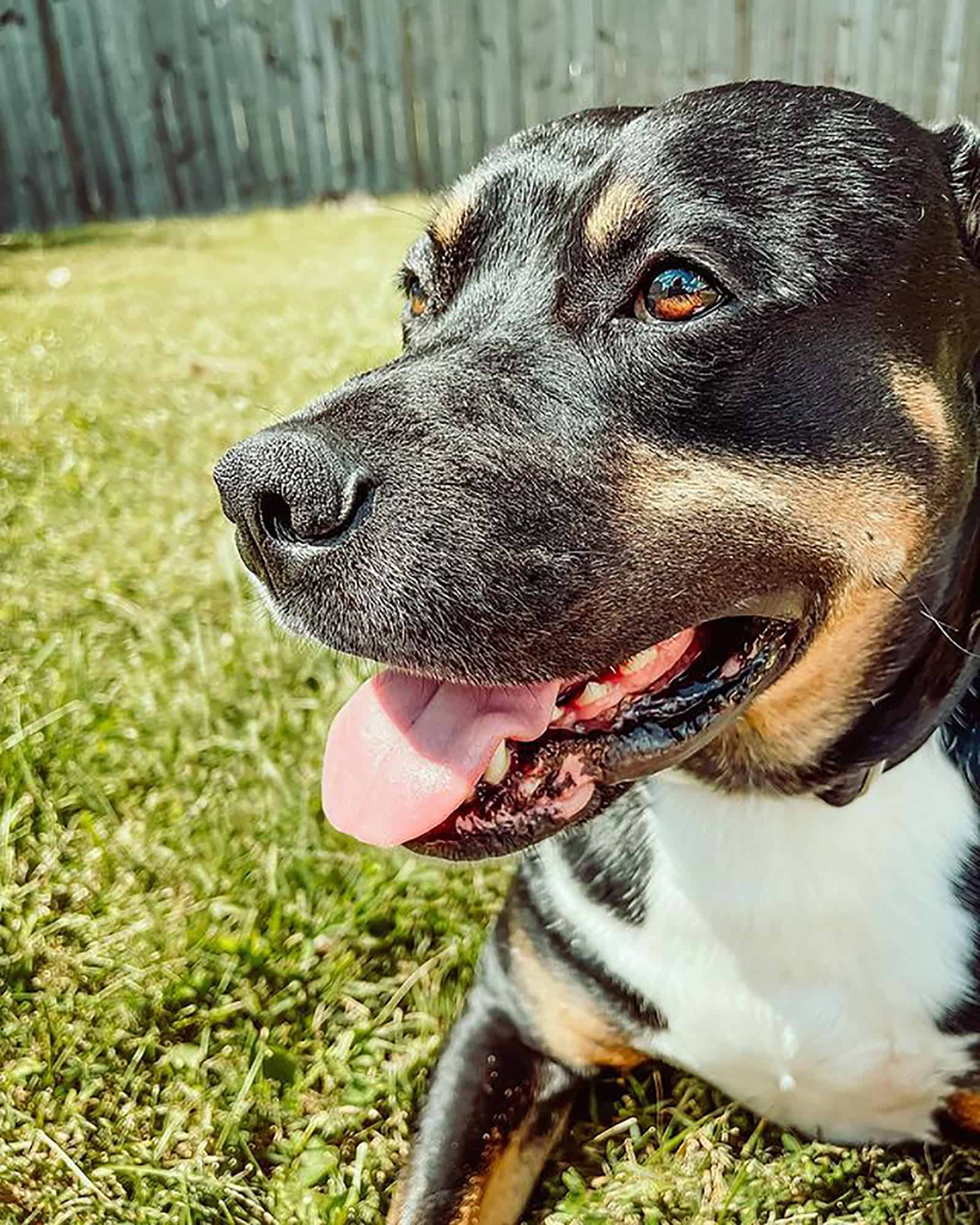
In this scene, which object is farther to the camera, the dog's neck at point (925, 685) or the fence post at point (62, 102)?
the fence post at point (62, 102)

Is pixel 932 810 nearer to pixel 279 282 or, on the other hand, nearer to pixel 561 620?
pixel 561 620

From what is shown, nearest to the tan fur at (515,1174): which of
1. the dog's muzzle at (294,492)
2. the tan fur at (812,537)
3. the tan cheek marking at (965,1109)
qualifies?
the tan cheek marking at (965,1109)

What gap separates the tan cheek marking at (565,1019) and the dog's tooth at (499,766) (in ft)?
1.92

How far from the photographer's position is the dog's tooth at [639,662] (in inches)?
88.4

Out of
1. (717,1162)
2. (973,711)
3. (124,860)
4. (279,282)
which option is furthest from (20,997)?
(279,282)

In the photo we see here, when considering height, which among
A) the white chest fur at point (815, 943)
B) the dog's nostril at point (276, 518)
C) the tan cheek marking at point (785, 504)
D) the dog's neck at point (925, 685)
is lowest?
the white chest fur at point (815, 943)

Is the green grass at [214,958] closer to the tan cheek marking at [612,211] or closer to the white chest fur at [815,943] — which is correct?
the white chest fur at [815,943]

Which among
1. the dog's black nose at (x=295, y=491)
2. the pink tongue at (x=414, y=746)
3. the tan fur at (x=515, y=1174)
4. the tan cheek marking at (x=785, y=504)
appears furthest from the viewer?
the tan fur at (x=515, y=1174)

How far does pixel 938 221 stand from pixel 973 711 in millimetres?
831

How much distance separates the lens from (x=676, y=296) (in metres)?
2.21

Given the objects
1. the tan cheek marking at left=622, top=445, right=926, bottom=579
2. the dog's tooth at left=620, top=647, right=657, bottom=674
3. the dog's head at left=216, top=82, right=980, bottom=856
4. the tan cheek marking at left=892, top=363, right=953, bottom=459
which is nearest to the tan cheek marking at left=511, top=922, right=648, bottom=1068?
the dog's head at left=216, top=82, right=980, bottom=856

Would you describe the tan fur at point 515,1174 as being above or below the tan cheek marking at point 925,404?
below

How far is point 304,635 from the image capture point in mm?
2107

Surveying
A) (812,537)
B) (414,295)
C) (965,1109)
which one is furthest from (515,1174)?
(414,295)
